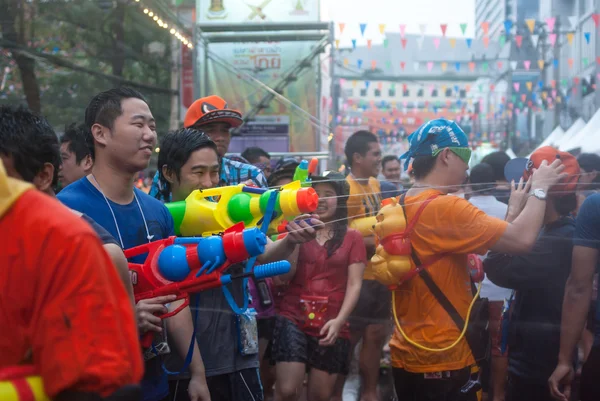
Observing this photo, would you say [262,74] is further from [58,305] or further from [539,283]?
[58,305]

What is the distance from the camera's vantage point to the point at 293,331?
3.86 m

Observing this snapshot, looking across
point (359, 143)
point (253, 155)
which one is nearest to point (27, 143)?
point (359, 143)

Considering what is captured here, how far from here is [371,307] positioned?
12.2 ft

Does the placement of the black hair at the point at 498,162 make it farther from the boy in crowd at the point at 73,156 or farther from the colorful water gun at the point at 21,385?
the colorful water gun at the point at 21,385

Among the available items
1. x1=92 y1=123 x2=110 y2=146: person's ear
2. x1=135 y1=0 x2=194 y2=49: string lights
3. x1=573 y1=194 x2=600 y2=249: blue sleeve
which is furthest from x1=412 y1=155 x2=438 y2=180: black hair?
x1=135 y1=0 x2=194 y2=49: string lights

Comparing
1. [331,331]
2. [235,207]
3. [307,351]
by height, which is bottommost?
[307,351]

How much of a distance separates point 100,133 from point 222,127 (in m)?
1.37

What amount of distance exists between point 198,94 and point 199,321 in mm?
7321

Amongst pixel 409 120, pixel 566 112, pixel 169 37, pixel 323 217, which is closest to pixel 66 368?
pixel 323 217

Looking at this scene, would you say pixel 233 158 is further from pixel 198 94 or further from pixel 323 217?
pixel 198 94

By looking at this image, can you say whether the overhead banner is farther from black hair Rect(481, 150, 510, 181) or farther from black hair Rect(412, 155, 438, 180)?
black hair Rect(412, 155, 438, 180)

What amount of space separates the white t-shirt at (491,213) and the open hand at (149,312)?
4.61 feet

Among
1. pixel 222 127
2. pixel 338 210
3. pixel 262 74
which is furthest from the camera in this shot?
pixel 262 74

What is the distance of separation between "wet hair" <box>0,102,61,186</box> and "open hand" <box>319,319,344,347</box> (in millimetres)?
1971
